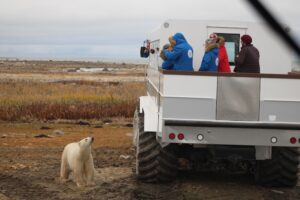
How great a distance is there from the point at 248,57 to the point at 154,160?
2160 millimetres

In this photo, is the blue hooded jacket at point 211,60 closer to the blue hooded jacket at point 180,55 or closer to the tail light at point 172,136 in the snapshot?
the blue hooded jacket at point 180,55

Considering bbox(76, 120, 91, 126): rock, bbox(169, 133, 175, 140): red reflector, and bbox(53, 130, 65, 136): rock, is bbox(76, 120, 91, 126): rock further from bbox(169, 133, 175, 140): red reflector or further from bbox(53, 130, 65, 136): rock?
bbox(169, 133, 175, 140): red reflector

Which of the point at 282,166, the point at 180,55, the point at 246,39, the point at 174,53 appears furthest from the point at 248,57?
the point at 282,166

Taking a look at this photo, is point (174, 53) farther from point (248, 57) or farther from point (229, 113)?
point (229, 113)

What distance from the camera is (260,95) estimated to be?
7520 mm

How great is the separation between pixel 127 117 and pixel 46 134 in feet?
16.8

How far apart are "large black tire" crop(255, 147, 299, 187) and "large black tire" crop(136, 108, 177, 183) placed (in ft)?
4.96

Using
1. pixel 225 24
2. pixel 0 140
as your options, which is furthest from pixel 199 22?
pixel 0 140

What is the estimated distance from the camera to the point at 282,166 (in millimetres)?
8547

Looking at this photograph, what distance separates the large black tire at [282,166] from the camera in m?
8.52

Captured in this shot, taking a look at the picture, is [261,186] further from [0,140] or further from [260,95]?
[0,140]

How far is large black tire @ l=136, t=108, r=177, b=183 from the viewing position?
8.30 m

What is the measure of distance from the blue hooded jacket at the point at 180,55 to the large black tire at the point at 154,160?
3.80 ft

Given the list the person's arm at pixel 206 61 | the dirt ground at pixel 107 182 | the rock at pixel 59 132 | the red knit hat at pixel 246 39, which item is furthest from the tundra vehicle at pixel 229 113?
the rock at pixel 59 132
